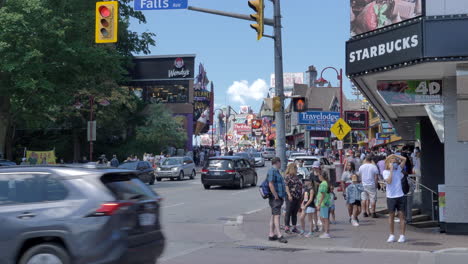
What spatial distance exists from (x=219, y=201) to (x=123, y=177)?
47.3ft

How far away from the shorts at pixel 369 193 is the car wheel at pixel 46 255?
416 inches

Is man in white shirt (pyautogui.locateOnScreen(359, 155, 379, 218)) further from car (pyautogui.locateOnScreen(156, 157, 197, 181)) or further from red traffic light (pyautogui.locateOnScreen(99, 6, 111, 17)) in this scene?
car (pyautogui.locateOnScreen(156, 157, 197, 181))

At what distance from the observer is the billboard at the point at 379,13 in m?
12.3

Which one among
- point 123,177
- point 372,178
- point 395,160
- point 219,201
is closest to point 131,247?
point 123,177

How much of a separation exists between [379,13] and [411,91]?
2.01 m

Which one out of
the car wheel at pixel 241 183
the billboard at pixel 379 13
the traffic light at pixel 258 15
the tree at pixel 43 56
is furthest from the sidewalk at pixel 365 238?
the tree at pixel 43 56

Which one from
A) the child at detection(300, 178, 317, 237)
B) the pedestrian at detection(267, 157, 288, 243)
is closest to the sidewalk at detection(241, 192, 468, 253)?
the child at detection(300, 178, 317, 237)

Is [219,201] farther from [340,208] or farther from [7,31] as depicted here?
[7,31]

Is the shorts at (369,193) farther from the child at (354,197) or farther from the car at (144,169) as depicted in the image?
the car at (144,169)

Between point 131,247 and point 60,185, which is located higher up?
point 60,185

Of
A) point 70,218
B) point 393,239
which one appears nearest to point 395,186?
point 393,239

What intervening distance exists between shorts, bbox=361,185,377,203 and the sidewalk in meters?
0.69

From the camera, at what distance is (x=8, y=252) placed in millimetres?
6820

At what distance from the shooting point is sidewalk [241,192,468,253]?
11.5 m
